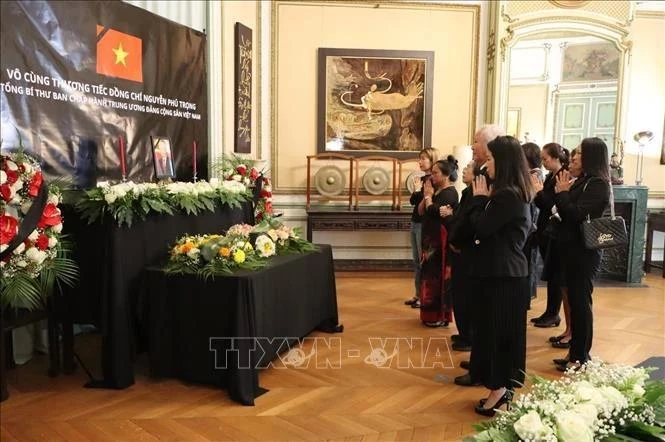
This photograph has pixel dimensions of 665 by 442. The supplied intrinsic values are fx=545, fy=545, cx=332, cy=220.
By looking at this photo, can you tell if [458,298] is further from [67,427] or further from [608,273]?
[608,273]

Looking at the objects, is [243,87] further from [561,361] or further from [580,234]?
[561,361]

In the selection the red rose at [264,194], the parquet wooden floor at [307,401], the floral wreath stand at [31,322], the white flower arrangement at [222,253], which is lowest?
the parquet wooden floor at [307,401]

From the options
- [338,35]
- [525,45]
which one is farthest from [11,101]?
[525,45]

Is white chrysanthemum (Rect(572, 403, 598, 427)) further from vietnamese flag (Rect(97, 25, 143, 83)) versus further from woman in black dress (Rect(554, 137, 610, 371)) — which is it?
vietnamese flag (Rect(97, 25, 143, 83))

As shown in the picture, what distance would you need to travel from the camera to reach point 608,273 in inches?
268

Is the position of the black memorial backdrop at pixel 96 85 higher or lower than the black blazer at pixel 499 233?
higher

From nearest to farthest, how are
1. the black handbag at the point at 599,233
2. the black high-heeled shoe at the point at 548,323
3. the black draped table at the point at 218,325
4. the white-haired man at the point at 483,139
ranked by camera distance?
the black draped table at the point at 218,325 → the black handbag at the point at 599,233 → the white-haired man at the point at 483,139 → the black high-heeled shoe at the point at 548,323

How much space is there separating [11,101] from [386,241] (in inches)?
190

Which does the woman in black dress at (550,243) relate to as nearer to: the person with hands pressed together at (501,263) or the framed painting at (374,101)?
the person with hands pressed together at (501,263)

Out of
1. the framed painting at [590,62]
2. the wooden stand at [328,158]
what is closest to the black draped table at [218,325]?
the wooden stand at [328,158]

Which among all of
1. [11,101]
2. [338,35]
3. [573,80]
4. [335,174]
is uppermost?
[338,35]

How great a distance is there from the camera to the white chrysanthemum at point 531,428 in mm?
1124

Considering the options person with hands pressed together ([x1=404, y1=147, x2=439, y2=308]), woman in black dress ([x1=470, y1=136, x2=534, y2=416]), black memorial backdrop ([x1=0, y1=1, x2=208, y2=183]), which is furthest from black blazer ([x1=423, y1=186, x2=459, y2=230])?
black memorial backdrop ([x1=0, y1=1, x2=208, y2=183])

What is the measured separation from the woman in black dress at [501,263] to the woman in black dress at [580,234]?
75 cm
